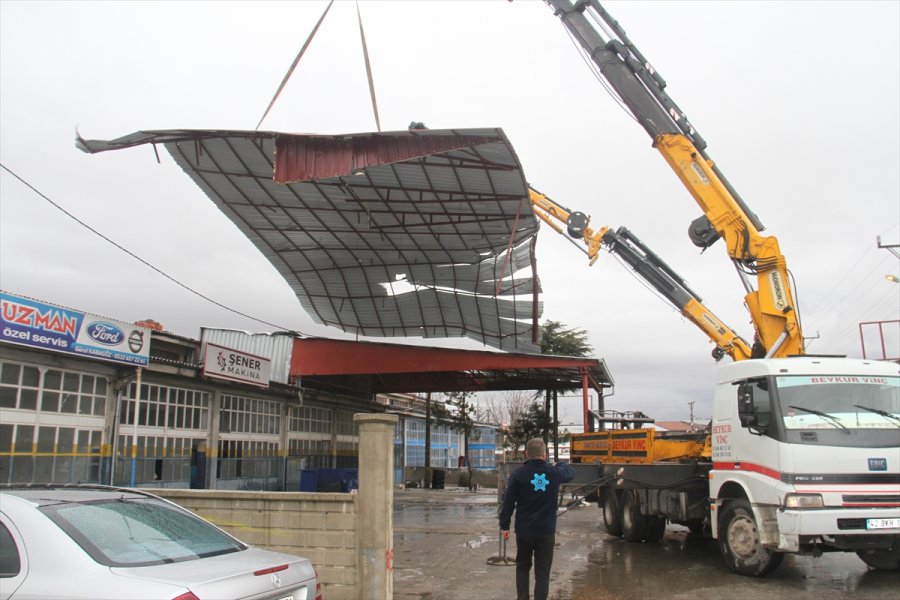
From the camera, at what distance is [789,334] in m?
13.3

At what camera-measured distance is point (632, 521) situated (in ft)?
39.5

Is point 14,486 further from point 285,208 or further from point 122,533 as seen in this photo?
point 285,208

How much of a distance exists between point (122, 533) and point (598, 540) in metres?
10.2

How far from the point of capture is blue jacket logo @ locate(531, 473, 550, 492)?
6.53 m

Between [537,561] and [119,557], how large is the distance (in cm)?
388

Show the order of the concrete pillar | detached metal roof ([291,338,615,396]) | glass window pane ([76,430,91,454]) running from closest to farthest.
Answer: the concrete pillar < glass window pane ([76,430,91,454]) < detached metal roof ([291,338,615,396])

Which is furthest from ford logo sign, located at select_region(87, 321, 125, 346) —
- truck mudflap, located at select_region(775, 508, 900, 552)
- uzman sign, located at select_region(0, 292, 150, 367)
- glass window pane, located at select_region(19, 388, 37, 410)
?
truck mudflap, located at select_region(775, 508, 900, 552)

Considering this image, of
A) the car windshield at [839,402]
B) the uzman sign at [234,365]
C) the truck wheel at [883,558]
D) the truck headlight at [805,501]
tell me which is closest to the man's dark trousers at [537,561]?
the truck headlight at [805,501]

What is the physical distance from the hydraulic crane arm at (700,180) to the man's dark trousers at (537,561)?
8572 millimetres

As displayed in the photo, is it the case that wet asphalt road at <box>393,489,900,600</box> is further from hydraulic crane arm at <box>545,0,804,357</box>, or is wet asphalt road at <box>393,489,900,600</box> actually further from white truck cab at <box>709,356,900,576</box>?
hydraulic crane arm at <box>545,0,804,357</box>

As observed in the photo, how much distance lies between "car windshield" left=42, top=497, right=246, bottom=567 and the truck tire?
6.46 metres

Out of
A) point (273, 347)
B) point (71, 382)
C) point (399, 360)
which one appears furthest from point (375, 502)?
point (273, 347)

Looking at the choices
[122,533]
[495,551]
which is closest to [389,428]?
[122,533]

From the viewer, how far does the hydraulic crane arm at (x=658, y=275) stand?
15539mm
